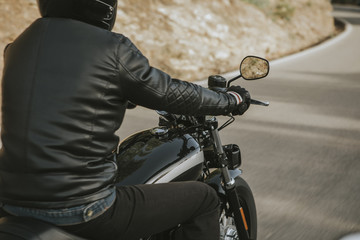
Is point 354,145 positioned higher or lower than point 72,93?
lower

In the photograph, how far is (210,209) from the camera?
2.03m

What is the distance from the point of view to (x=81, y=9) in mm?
1701

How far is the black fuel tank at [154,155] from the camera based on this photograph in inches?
82.0

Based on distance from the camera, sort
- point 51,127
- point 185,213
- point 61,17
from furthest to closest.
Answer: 1. point 185,213
2. point 61,17
3. point 51,127

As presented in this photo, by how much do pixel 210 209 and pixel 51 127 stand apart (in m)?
0.84

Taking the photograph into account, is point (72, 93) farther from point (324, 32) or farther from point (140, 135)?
point (324, 32)

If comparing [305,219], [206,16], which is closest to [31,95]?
[305,219]

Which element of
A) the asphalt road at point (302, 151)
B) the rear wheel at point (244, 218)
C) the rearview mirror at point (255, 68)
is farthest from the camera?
the asphalt road at point (302, 151)

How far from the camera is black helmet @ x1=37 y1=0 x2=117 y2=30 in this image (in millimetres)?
1692

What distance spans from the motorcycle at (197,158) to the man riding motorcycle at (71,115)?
1.01 feet

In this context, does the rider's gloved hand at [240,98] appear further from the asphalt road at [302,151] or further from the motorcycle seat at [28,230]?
the asphalt road at [302,151]

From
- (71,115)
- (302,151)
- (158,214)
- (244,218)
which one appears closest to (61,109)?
(71,115)

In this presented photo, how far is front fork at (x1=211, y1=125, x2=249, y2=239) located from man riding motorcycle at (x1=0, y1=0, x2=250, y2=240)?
1.91 feet

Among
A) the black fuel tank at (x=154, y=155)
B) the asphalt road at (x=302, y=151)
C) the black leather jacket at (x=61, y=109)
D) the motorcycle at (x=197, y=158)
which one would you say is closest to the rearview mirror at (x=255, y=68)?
the motorcycle at (x=197, y=158)
